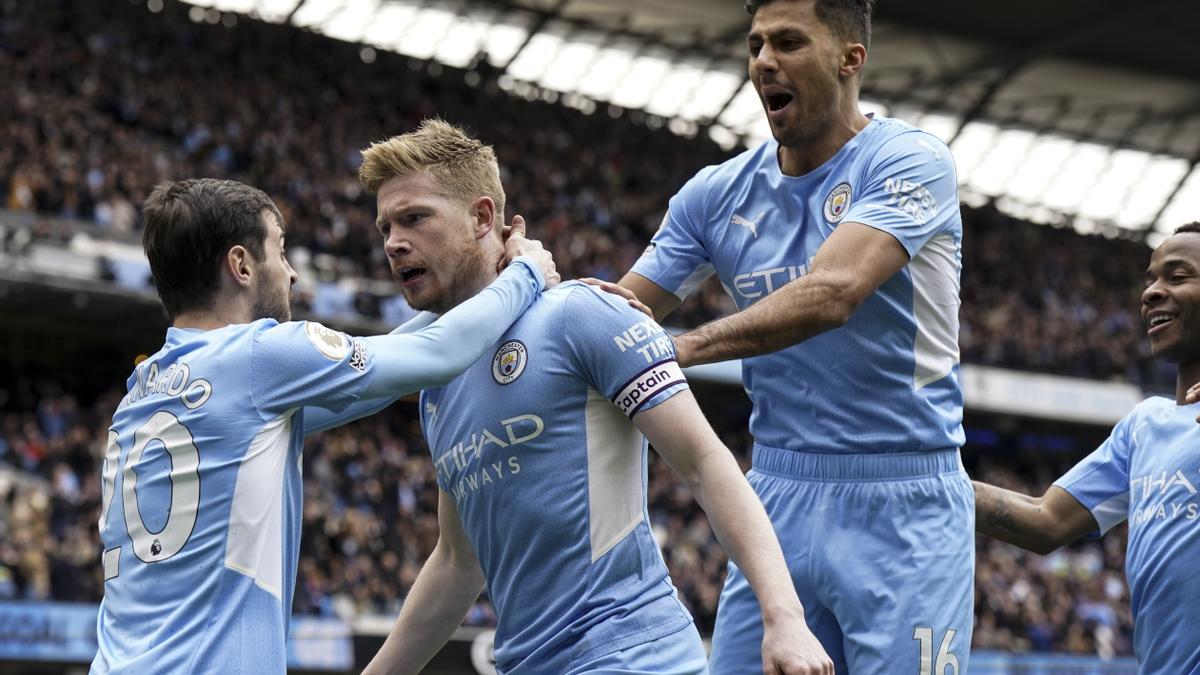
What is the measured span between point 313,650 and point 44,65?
481 inches

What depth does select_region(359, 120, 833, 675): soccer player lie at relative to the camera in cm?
337

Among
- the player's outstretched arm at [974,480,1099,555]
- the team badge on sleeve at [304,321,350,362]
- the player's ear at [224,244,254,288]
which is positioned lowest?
the player's outstretched arm at [974,480,1099,555]

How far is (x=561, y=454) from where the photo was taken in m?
3.51

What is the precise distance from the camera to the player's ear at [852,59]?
4.18 m

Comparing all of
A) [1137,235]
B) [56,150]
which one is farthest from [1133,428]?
[1137,235]

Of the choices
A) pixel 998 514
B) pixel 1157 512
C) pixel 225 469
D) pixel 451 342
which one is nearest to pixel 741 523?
pixel 451 342

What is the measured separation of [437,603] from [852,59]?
6.11ft

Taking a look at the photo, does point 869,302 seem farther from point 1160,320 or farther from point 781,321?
point 1160,320

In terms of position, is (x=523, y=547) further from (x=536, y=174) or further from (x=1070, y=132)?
(x=1070, y=132)

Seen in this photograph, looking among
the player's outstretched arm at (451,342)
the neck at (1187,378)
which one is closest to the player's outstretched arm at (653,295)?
the player's outstretched arm at (451,342)

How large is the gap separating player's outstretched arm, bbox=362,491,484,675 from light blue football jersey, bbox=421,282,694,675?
1.40ft

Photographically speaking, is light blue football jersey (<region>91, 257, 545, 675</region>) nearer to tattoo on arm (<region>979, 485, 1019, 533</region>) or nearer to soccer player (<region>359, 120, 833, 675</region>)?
soccer player (<region>359, 120, 833, 675</region>)

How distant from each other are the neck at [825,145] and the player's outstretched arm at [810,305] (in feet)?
1.25

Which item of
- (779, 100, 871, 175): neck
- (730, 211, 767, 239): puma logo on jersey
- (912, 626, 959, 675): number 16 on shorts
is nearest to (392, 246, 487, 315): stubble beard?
(730, 211, 767, 239): puma logo on jersey
